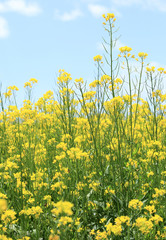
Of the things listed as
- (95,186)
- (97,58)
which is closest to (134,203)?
(95,186)

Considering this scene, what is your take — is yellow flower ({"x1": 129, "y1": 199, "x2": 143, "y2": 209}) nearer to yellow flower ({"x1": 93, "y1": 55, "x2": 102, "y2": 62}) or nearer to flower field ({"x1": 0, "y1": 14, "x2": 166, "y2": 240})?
flower field ({"x1": 0, "y1": 14, "x2": 166, "y2": 240})

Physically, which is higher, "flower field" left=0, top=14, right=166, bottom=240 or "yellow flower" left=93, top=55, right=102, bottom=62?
"yellow flower" left=93, top=55, right=102, bottom=62

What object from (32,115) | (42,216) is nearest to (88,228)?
(42,216)

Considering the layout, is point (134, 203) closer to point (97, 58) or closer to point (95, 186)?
A: point (95, 186)

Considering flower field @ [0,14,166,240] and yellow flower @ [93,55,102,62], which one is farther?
yellow flower @ [93,55,102,62]

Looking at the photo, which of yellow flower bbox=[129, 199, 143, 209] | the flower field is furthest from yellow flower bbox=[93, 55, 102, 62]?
yellow flower bbox=[129, 199, 143, 209]

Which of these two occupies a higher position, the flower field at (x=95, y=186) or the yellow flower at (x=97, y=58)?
the yellow flower at (x=97, y=58)

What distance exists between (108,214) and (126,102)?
119 cm

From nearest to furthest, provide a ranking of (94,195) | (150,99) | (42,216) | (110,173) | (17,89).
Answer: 1. (42,216)
2. (94,195)
3. (110,173)
4. (150,99)
5. (17,89)

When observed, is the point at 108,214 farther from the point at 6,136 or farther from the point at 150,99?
the point at 6,136

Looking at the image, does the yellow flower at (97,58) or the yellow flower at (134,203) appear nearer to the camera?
the yellow flower at (134,203)

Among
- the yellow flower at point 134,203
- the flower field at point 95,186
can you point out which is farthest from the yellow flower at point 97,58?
the yellow flower at point 134,203

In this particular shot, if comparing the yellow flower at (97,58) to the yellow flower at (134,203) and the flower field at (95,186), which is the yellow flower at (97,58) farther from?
the yellow flower at (134,203)

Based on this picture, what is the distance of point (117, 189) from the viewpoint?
102 inches
